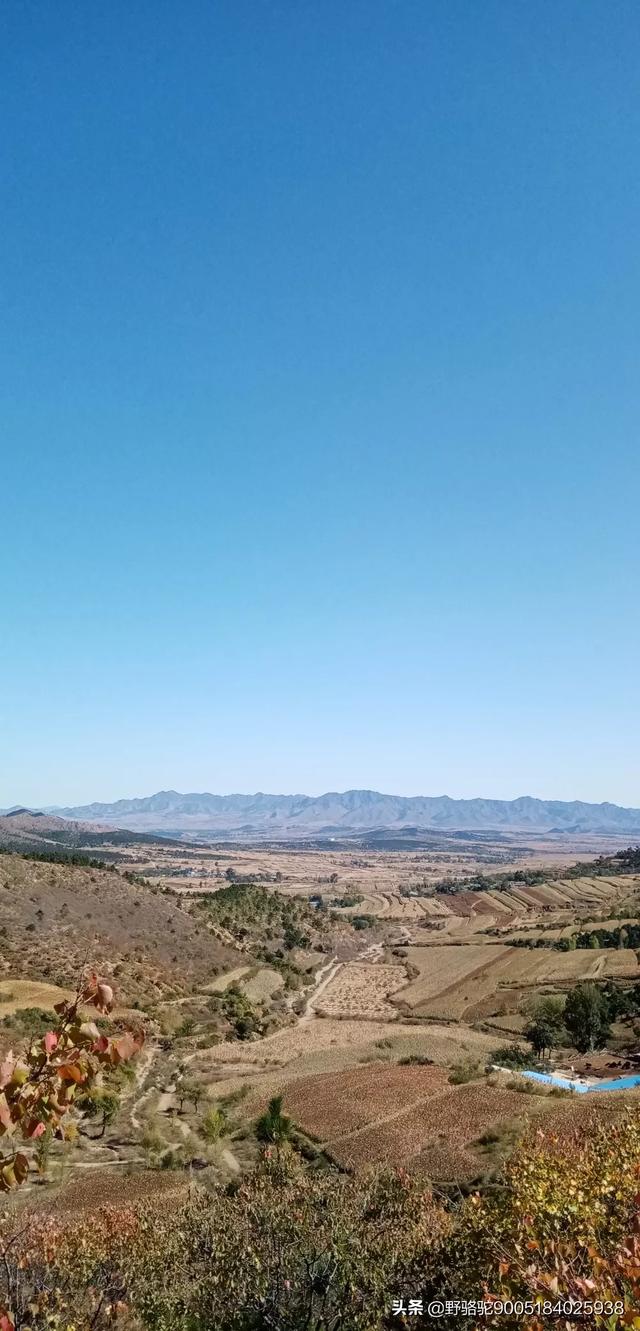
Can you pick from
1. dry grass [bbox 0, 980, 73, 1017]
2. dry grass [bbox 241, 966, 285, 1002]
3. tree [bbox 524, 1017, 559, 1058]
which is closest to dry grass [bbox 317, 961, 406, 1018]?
dry grass [bbox 241, 966, 285, 1002]

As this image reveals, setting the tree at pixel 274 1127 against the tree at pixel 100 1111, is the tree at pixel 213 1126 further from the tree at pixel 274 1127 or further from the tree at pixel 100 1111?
the tree at pixel 100 1111

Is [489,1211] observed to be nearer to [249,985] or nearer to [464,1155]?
[464,1155]

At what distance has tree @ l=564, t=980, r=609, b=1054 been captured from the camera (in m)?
55.5

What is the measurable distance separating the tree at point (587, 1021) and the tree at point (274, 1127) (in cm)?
3151

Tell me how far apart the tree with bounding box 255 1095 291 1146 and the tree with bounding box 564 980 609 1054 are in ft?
103

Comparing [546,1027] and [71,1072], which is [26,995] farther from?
[71,1072]

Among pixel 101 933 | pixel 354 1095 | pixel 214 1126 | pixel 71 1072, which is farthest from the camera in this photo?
pixel 101 933

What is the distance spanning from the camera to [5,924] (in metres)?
66.6

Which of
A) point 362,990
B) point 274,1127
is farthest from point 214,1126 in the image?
point 362,990

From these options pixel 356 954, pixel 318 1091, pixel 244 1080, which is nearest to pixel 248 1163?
pixel 318 1091

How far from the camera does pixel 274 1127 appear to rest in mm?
32469

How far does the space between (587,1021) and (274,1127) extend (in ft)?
110

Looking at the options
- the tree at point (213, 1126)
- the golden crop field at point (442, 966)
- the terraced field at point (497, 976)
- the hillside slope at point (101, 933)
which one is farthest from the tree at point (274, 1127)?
the golden crop field at point (442, 966)

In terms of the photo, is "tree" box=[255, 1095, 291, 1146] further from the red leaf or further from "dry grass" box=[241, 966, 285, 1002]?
"dry grass" box=[241, 966, 285, 1002]
